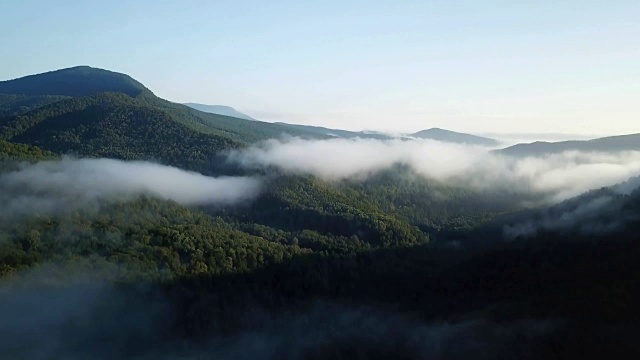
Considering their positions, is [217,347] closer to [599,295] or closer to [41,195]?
[599,295]

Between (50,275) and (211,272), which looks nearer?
(50,275)

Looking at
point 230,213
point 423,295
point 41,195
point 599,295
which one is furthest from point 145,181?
point 599,295

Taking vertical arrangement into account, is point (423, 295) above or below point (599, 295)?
below

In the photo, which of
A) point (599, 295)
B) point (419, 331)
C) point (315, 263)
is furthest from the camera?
point (315, 263)

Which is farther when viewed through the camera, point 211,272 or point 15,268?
point 211,272

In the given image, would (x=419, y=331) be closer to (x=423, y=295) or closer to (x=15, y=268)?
(x=423, y=295)

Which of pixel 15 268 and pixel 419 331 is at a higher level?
pixel 15 268

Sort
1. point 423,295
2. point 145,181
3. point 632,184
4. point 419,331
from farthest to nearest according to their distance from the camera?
point 145,181 < point 632,184 < point 423,295 < point 419,331

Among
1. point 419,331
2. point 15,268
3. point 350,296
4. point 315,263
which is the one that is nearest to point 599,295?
point 419,331

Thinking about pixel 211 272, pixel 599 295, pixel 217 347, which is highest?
pixel 599 295
